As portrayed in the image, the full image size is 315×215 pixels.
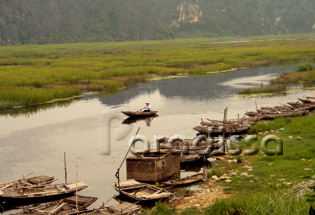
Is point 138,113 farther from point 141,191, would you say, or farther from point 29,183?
Answer: point 141,191

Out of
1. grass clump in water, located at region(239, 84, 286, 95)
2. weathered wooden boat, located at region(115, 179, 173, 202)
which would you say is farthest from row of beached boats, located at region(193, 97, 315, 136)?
grass clump in water, located at region(239, 84, 286, 95)

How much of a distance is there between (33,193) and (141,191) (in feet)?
12.5

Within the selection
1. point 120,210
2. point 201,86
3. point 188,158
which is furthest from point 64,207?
point 201,86

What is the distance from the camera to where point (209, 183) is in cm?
1772

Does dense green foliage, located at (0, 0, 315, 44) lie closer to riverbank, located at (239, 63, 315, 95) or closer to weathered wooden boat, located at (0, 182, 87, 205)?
riverbank, located at (239, 63, 315, 95)

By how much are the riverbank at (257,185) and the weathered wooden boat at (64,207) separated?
2330mm

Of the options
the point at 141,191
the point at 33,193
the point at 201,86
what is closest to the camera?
the point at 141,191

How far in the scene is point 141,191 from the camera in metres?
16.6

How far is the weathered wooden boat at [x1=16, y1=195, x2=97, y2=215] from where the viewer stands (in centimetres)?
1480

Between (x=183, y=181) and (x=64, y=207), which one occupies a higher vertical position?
(x=183, y=181)

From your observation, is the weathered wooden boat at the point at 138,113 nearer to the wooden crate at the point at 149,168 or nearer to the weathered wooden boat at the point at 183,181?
the wooden crate at the point at 149,168

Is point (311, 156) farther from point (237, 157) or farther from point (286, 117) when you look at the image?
point (286, 117)

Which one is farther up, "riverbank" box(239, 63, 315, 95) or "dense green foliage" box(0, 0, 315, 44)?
"dense green foliage" box(0, 0, 315, 44)

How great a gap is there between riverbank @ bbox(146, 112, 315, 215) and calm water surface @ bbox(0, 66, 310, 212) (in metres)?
3.75
